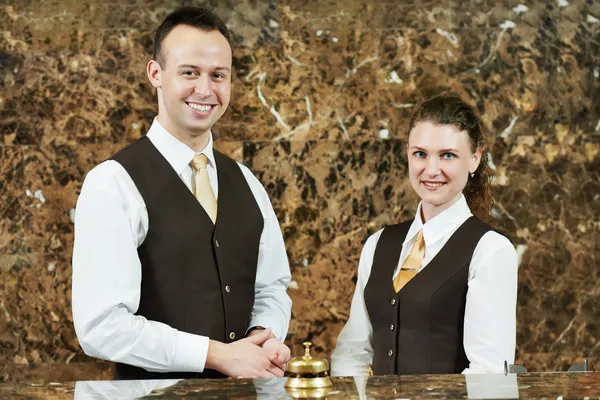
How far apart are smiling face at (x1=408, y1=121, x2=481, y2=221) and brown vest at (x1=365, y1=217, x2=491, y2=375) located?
111mm

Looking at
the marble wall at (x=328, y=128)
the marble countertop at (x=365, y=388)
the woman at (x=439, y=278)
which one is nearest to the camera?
the marble countertop at (x=365, y=388)

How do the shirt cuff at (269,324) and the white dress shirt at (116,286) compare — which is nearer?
the white dress shirt at (116,286)

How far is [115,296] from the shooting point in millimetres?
2115

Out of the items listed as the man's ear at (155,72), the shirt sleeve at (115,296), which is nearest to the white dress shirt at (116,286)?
the shirt sleeve at (115,296)

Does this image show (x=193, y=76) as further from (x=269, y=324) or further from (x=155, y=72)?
(x=269, y=324)

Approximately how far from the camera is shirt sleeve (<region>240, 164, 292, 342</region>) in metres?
2.46

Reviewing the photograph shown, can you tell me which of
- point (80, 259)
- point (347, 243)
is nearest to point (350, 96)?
point (347, 243)

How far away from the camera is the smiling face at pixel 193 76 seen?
2.30 metres

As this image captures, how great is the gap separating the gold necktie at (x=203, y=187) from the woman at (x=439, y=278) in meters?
0.49

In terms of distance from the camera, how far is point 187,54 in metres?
2.30

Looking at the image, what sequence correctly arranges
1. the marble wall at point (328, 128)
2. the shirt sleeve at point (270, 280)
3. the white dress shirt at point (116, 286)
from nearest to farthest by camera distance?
the white dress shirt at point (116, 286)
the shirt sleeve at point (270, 280)
the marble wall at point (328, 128)

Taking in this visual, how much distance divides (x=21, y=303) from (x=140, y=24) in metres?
1.31

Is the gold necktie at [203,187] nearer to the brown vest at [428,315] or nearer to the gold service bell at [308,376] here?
the brown vest at [428,315]

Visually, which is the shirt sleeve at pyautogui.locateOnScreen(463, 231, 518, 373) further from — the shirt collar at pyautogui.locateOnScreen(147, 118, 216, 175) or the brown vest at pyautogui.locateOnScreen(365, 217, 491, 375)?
the shirt collar at pyautogui.locateOnScreen(147, 118, 216, 175)
